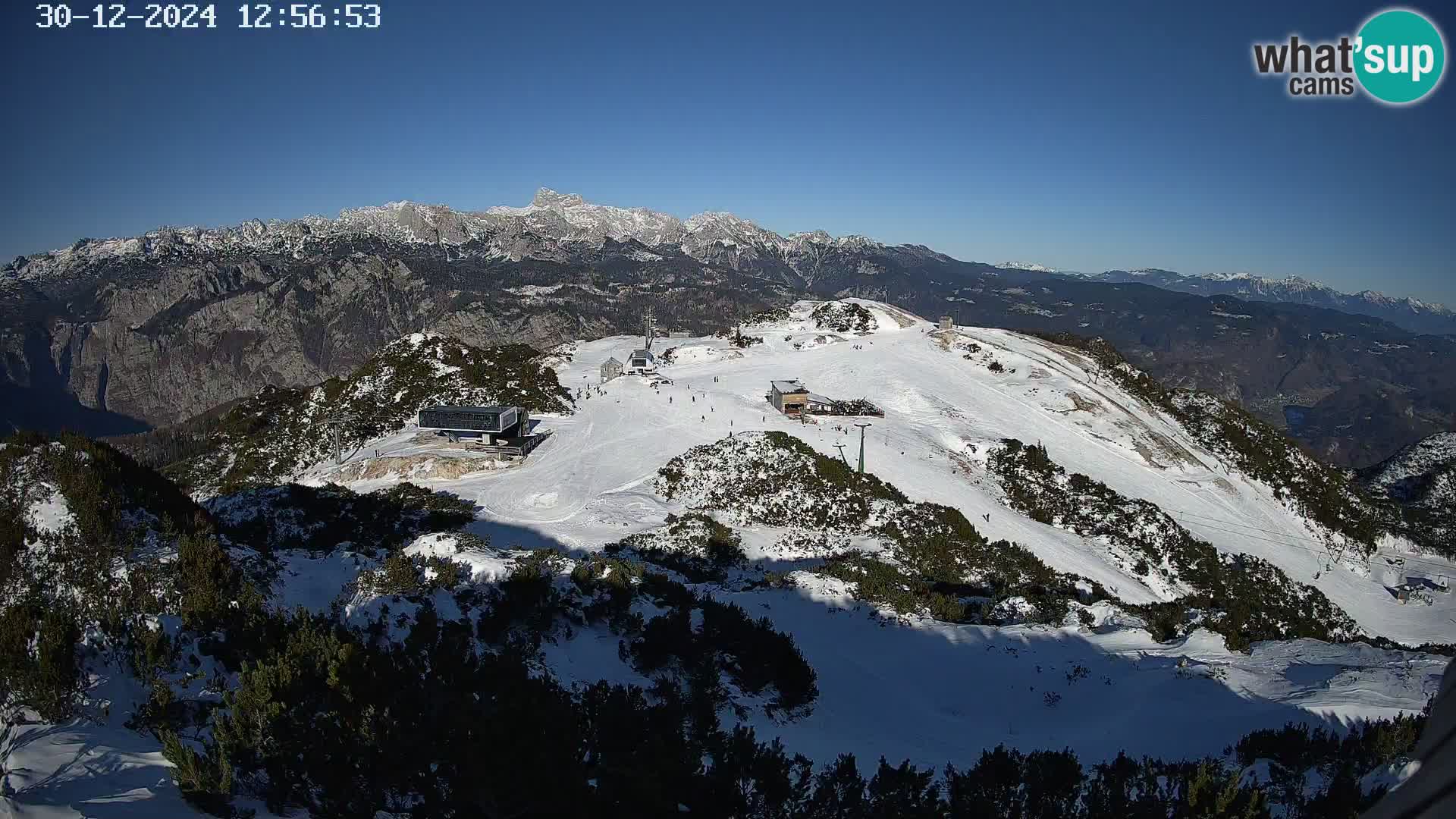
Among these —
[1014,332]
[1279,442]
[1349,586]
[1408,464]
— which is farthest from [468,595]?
[1408,464]

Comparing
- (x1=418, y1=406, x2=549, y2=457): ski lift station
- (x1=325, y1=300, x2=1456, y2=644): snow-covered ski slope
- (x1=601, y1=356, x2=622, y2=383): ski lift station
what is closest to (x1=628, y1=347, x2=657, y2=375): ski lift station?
(x1=601, y1=356, x2=622, y2=383): ski lift station

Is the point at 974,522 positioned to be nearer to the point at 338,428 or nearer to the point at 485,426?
the point at 485,426

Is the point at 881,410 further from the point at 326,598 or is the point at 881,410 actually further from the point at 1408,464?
the point at 1408,464

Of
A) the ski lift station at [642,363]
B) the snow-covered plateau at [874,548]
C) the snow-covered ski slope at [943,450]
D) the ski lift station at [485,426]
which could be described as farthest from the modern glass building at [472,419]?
the ski lift station at [642,363]

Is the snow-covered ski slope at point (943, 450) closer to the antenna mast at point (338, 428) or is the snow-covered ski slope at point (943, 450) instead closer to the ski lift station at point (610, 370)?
the ski lift station at point (610, 370)

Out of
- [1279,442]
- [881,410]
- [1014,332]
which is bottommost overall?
[1279,442]

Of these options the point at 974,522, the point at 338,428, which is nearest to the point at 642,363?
the point at 338,428

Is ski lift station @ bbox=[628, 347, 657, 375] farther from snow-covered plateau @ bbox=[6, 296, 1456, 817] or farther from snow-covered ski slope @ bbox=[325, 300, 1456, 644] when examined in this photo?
snow-covered plateau @ bbox=[6, 296, 1456, 817]

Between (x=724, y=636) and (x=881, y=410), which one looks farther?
(x=881, y=410)
